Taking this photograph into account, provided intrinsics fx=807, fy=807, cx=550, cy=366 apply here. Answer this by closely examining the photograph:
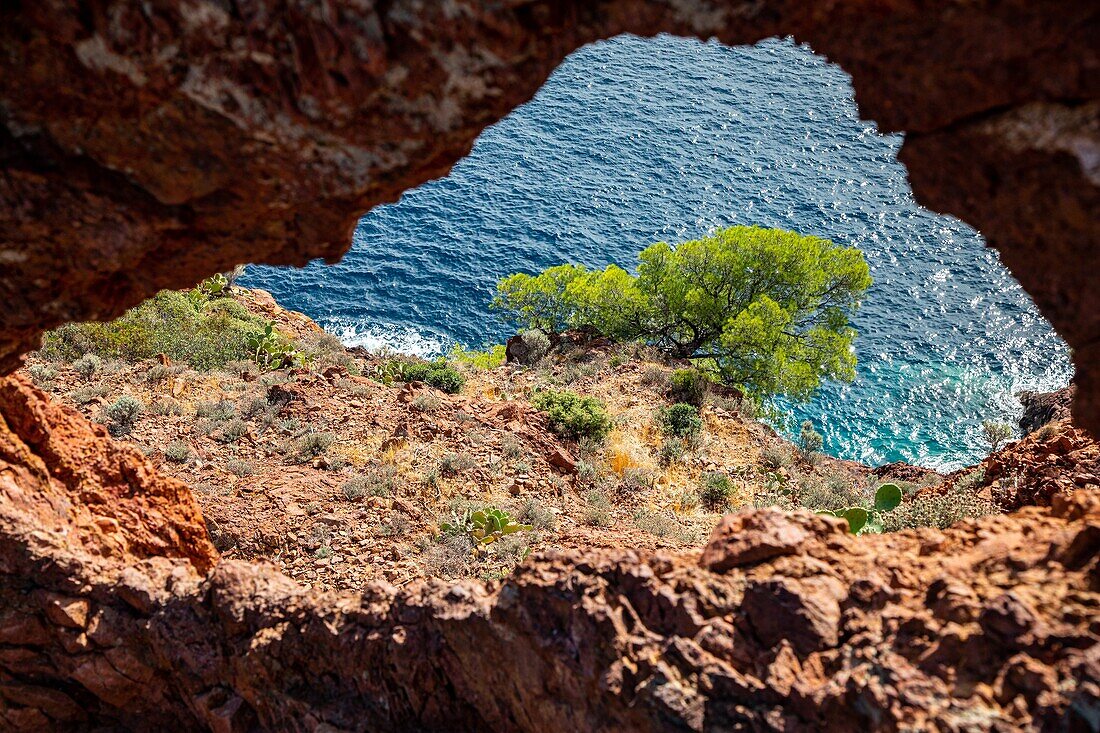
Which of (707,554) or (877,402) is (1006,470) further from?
(877,402)

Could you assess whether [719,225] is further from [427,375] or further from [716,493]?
[716,493]

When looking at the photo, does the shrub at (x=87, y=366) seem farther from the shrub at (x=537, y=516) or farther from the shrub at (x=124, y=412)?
the shrub at (x=537, y=516)

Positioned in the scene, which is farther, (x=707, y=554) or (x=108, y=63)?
(x=707, y=554)

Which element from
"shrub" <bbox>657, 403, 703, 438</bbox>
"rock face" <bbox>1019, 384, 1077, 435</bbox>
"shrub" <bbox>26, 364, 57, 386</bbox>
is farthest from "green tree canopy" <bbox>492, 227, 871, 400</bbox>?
"shrub" <bbox>26, 364, 57, 386</bbox>

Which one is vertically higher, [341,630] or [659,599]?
[659,599]

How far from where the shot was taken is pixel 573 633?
284 inches

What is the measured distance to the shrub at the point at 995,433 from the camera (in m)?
30.6

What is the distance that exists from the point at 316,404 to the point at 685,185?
109 ft

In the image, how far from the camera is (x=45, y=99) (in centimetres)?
620

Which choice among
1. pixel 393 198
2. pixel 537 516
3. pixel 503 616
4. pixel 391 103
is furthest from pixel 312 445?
pixel 391 103

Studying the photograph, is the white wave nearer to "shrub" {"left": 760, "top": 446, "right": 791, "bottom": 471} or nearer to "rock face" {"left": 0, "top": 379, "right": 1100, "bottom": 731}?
"shrub" {"left": 760, "top": 446, "right": 791, "bottom": 471}

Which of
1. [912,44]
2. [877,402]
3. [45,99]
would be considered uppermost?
[912,44]

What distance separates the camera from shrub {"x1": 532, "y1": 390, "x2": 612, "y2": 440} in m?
18.2

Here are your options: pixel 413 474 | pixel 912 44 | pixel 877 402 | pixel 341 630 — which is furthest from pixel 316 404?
pixel 877 402
